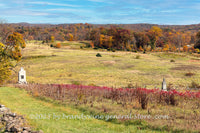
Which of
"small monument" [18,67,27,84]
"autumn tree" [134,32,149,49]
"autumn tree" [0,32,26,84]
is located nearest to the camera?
"autumn tree" [0,32,26,84]

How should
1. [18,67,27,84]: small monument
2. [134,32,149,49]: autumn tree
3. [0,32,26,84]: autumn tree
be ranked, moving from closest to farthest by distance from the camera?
[0,32,26,84]: autumn tree < [18,67,27,84]: small monument < [134,32,149,49]: autumn tree

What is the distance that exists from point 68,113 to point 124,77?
27.2 meters

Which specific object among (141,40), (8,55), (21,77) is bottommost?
(21,77)

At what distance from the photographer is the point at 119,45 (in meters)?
112

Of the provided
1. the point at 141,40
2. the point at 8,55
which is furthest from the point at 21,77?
the point at 141,40

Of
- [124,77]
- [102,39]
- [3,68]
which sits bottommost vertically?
[124,77]

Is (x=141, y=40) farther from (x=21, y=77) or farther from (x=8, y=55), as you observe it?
(x=21, y=77)

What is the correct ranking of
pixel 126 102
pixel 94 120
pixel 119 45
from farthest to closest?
1. pixel 119 45
2. pixel 126 102
3. pixel 94 120

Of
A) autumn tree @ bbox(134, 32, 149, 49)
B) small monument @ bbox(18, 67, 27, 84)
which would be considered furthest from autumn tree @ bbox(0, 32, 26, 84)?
autumn tree @ bbox(134, 32, 149, 49)

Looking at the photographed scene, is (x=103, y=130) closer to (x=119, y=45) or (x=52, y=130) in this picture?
(x=52, y=130)

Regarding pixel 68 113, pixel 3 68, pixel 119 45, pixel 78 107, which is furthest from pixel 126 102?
pixel 119 45

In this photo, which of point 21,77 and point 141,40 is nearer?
point 21,77

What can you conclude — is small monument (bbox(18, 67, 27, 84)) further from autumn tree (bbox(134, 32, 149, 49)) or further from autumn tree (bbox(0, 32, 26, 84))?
autumn tree (bbox(134, 32, 149, 49))

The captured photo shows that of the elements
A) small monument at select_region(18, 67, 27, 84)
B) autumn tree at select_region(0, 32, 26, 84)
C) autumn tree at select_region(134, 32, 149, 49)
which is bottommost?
small monument at select_region(18, 67, 27, 84)
